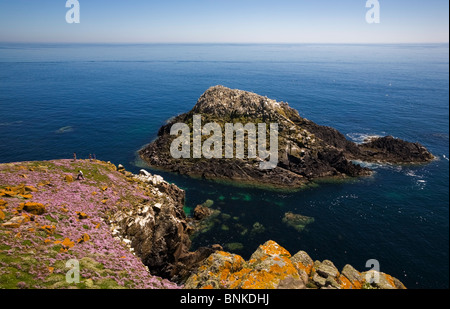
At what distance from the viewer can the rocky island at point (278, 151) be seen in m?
71.6

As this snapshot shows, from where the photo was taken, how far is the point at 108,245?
92.7 ft

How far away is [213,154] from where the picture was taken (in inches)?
3024

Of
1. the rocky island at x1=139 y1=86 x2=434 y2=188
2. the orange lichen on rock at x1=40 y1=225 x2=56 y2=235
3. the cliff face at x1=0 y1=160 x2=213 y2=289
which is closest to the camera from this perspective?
the cliff face at x1=0 y1=160 x2=213 y2=289

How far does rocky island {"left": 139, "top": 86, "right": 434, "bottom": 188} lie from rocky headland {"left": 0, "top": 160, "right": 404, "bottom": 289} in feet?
101

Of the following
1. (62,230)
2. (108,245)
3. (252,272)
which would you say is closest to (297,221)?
(252,272)

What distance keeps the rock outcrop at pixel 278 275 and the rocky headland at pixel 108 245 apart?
0.09 meters

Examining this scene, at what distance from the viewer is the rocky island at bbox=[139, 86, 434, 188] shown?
235 ft

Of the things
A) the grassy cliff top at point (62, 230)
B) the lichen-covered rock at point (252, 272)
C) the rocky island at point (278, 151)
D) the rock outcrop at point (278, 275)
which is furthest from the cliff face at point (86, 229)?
the rocky island at point (278, 151)

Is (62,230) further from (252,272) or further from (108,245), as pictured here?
(252,272)

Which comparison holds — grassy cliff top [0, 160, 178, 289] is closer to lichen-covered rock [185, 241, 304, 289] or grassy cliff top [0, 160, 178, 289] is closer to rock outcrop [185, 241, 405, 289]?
lichen-covered rock [185, 241, 304, 289]

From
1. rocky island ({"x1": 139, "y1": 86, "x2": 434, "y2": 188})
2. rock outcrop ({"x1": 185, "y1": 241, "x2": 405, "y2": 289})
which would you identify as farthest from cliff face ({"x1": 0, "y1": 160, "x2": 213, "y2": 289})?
rocky island ({"x1": 139, "y1": 86, "x2": 434, "y2": 188})
